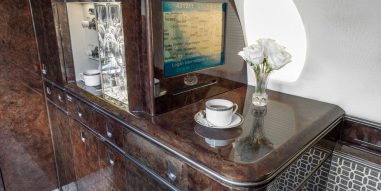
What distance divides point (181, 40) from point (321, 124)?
2.17ft

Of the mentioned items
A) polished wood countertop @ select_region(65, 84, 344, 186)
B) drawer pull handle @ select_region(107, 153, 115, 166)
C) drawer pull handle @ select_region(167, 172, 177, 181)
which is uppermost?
polished wood countertop @ select_region(65, 84, 344, 186)

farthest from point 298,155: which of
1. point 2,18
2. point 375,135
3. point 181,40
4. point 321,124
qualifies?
point 2,18

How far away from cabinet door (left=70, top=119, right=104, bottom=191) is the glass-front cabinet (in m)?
0.24

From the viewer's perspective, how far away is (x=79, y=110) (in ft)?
4.72

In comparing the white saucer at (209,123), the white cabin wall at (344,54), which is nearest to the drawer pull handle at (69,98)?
the white saucer at (209,123)

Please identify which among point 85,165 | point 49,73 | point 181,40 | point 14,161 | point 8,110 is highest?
point 181,40

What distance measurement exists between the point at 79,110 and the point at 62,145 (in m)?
0.54

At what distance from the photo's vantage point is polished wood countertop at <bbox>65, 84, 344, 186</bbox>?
2.39 ft

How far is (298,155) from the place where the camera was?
81 cm

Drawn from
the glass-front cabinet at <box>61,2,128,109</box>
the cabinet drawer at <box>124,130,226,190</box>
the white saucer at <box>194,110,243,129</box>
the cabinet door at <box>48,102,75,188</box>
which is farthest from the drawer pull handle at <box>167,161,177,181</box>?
the cabinet door at <box>48,102,75,188</box>

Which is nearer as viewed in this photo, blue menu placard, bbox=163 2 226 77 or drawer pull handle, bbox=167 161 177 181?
drawer pull handle, bbox=167 161 177 181

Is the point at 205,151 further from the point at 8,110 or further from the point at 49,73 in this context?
the point at 8,110

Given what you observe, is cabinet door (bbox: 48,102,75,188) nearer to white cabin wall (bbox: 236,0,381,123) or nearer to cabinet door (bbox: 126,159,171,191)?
cabinet door (bbox: 126,159,171,191)

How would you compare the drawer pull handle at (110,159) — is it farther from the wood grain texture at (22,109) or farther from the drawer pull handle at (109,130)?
the wood grain texture at (22,109)
